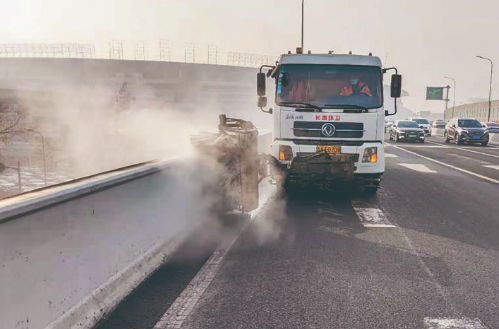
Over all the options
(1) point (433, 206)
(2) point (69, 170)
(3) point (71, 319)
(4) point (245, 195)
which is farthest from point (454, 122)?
(2) point (69, 170)

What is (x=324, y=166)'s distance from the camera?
8445 mm

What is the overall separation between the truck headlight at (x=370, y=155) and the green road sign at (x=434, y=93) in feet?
312

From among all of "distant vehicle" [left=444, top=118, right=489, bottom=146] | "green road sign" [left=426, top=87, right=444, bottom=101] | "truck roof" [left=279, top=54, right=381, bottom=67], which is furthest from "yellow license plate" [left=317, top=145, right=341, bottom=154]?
"green road sign" [left=426, top=87, right=444, bottom=101]

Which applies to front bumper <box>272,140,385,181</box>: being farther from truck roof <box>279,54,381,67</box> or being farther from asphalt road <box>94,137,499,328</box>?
truck roof <box>279,54,381,67</box>

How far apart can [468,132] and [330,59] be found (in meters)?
24.8

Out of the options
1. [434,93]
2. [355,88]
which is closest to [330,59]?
[355,88]

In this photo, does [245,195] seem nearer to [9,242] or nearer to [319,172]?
[319,172]

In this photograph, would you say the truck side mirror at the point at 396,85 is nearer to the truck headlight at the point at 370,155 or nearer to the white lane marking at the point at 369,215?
the truck headlight at the point at 370,155

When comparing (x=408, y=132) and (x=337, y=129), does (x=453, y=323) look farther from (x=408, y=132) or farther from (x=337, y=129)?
(x=408, y=132)

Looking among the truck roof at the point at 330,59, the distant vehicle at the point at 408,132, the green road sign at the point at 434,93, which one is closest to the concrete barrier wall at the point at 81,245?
the truck roof at the point at 330,59

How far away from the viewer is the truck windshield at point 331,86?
8695 millimetres

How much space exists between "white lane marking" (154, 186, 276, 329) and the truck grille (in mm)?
3564

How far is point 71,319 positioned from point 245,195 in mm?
4348

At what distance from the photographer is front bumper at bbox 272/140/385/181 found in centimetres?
843
